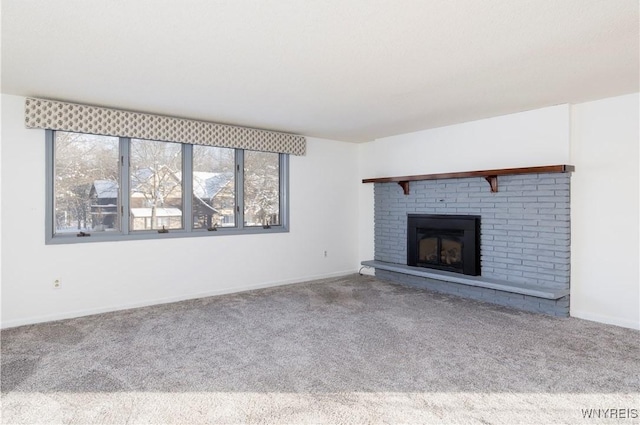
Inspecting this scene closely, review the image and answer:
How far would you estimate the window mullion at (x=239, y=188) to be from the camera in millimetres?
5248

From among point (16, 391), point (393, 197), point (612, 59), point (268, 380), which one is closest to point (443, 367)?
point (268, 380)

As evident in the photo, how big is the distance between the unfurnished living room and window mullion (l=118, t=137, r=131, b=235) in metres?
0.03

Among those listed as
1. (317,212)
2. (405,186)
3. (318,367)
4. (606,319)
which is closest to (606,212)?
(606,319)

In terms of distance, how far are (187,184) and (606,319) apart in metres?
4.90

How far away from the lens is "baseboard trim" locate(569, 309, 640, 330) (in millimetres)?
3627

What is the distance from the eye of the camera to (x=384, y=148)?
6.02 m

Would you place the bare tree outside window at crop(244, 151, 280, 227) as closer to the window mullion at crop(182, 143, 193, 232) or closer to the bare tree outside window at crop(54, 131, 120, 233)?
the window mullion at crop(182, 143, 193, 232)

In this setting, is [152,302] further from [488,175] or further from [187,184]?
[488,175]

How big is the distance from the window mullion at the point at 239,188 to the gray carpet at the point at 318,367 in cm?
147

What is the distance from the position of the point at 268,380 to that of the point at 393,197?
3868 millimetres

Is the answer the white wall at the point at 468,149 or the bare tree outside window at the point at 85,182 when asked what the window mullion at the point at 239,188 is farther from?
the white wall at the point at 468,149

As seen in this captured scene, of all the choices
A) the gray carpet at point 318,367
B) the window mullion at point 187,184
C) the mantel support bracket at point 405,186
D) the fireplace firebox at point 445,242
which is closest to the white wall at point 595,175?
the gray carpet at point 318,367

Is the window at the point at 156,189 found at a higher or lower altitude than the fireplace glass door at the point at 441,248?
higher

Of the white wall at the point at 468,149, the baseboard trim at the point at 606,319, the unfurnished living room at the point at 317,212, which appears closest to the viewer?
the unfurnished living room at the point at 317,212
